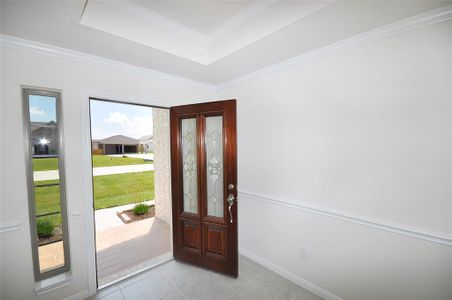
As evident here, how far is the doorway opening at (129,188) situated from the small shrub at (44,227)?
0.87 meters

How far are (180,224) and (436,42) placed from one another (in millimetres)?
3120

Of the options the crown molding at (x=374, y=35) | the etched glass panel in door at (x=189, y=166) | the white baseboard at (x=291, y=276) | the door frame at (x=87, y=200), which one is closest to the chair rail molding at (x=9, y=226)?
the door frame at (x=87, y=200)

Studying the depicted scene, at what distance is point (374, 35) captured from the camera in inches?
61.7

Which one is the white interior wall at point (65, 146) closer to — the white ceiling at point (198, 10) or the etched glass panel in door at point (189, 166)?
the etched glass panel in door at point (189, 166)

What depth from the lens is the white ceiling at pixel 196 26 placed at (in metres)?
1.35

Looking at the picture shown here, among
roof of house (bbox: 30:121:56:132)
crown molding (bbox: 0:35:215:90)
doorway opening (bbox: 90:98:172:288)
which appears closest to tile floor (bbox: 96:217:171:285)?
doorway opening (bbox: 90:98:172:288)

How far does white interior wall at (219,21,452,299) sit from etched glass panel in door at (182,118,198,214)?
0.89 m

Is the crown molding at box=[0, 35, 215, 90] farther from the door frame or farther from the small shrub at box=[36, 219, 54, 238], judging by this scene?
the small shrub at box=[36, 219, 54, 238]

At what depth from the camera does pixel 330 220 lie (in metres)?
1.88

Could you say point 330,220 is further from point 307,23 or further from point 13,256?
point 13,256

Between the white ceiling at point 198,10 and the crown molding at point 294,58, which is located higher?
the white ceiling at point 198,10

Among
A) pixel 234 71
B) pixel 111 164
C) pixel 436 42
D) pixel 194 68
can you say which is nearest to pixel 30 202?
pixel 194 68

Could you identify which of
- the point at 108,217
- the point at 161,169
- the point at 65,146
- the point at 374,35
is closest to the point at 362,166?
the point at 374,35

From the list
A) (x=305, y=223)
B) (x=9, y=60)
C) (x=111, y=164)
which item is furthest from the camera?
(x=111, y=164)
